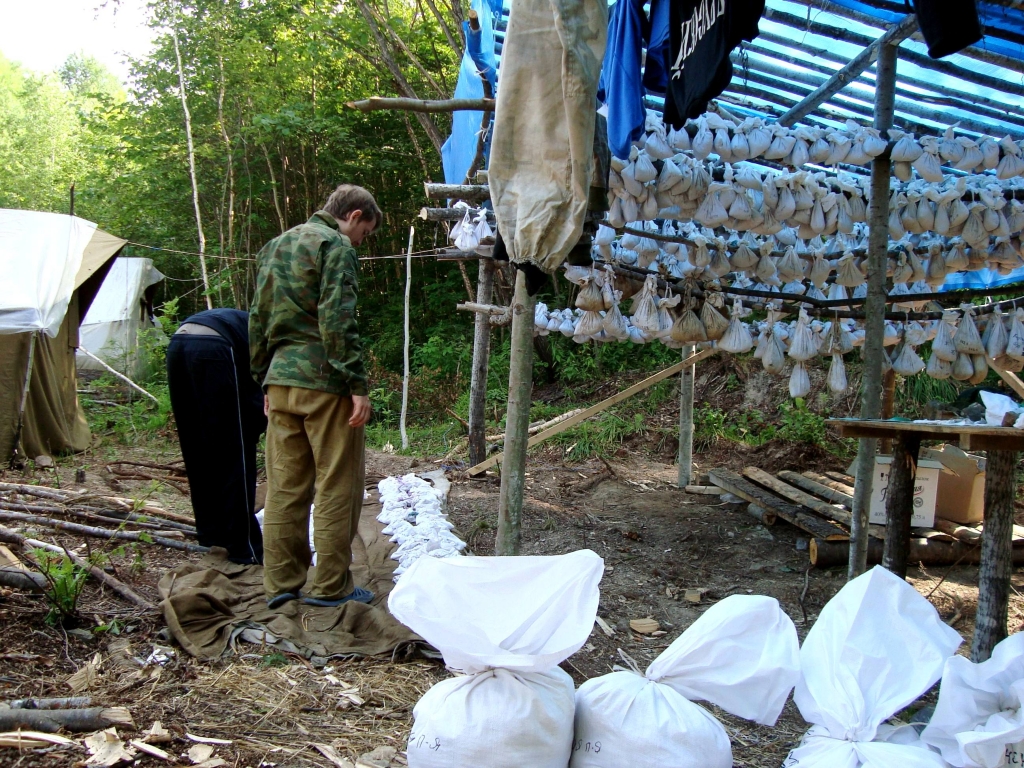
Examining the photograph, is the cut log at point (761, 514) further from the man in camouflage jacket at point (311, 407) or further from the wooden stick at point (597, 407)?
the man in camouflage jacket at point (311, 407)

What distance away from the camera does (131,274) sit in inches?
531

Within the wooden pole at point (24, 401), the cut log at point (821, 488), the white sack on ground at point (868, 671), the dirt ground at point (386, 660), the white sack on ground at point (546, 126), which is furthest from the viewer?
the wooden pole at point (24, 401)

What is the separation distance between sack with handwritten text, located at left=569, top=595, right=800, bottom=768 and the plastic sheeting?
23.1 ft

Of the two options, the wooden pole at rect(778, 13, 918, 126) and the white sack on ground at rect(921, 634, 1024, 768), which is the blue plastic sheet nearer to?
the wooden pole at rect(778, 13, 918, 126)

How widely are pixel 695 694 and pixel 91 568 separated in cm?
272

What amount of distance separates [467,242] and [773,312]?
2.34 metres

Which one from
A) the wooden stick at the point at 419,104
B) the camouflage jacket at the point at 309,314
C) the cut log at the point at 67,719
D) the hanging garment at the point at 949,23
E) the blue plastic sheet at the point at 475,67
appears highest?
the blue plastic sheet at the point at 475,67

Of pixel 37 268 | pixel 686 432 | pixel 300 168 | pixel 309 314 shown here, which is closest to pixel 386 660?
pixel 309 314

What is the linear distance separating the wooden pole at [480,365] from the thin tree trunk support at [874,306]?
11.7 feet

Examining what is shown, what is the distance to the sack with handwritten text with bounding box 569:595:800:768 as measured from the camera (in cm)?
188

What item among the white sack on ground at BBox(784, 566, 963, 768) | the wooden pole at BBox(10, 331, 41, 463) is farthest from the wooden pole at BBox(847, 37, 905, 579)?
the wooden pole at BBox(10, 331, 41, 463)

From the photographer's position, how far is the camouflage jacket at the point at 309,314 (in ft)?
10.6

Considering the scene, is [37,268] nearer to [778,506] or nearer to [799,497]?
[778,506]

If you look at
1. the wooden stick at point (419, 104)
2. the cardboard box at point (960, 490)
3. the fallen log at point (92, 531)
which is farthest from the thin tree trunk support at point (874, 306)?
the fallen log at point (92, 531)
